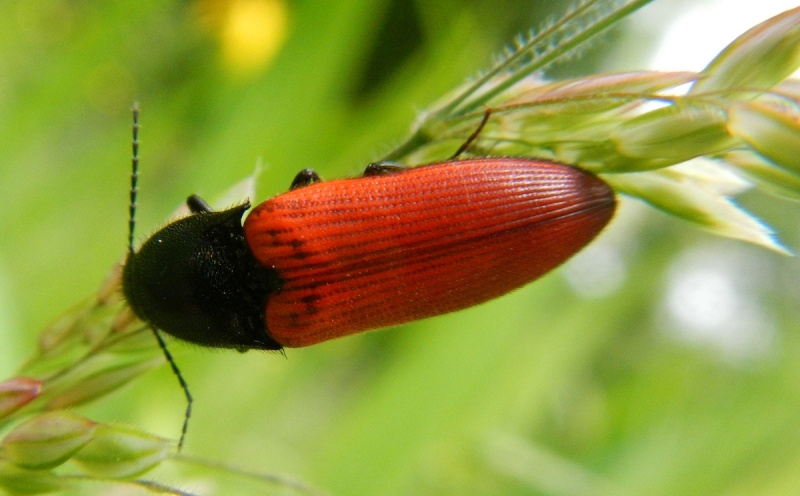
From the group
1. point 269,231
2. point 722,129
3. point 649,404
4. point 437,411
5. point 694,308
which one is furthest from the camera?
point 694,308

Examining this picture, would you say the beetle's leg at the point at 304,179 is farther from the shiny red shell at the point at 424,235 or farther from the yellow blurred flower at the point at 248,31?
the yellow blurred flower at the point at 248,31

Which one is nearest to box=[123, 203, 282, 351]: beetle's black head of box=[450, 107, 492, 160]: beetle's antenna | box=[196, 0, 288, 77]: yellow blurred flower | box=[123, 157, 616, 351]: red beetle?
box=[123, 157, 616, 351]: red beetle

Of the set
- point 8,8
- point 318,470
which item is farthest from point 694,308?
point 8,8

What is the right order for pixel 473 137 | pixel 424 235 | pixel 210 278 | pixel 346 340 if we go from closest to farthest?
pixel 473 137 < pixel 424 235 < pixel 210 278 < pixel 346 340

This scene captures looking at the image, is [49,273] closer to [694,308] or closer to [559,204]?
[559,204]

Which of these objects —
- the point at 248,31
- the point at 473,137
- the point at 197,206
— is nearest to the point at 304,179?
the point at 197,206

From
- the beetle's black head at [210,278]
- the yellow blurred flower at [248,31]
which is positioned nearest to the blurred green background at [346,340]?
the yellow blurred flower at [248,31]

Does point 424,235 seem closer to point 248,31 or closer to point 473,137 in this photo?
point 473,137
